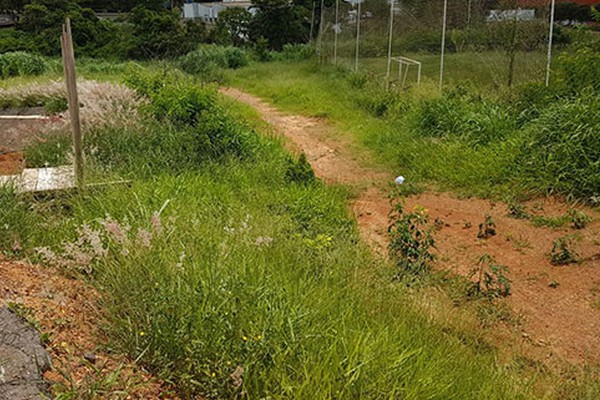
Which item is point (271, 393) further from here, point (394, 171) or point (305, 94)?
point (305, 94)

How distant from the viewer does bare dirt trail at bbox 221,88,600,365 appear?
3.67 metres

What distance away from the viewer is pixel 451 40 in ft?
32.8

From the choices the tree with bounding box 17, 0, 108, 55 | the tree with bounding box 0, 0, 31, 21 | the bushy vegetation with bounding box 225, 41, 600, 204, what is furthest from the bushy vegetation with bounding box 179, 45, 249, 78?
the tree with bounding box 0, 0, 31, 21

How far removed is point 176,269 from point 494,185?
14.7 feet

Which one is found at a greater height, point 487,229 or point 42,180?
point 42,180

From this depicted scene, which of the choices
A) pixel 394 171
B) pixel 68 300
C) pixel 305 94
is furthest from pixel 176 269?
pixel 305 94

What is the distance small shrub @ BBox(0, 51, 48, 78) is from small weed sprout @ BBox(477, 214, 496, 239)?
14.6 meters

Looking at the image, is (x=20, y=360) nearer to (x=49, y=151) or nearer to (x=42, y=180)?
(x=42, y=180)

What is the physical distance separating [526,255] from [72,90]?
12.9 feet

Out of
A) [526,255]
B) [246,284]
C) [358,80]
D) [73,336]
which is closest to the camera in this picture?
[73,336]

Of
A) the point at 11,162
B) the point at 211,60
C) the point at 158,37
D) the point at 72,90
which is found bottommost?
the point at 11,162

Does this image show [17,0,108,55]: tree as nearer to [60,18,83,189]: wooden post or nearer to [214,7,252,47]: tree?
[214,7,252,47]: tree

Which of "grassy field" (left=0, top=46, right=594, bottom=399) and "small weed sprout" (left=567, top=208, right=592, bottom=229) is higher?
"grassy field" (left=0, top=46, right=594, bottom=399)

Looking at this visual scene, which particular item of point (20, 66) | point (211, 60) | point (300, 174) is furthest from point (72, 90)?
point (211, 60)
